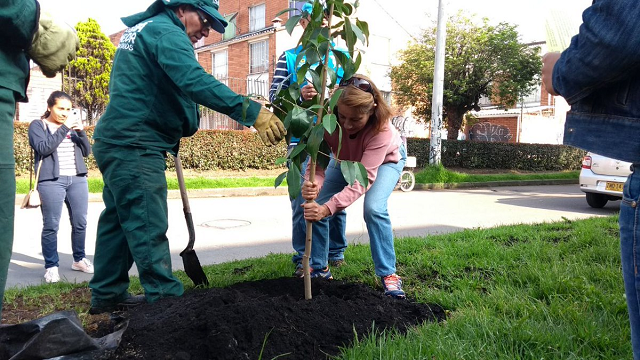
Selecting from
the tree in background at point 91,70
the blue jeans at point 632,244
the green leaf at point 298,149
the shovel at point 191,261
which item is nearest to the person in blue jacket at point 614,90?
the blue jeans at point 632,244

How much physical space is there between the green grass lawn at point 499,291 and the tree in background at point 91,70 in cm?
1520

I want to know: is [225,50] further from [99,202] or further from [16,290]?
[16,290]

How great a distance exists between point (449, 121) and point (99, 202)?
55.1 feet

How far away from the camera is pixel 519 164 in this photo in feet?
69.3

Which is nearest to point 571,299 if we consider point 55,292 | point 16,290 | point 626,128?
point 626,128

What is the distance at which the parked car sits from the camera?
9.14 meters

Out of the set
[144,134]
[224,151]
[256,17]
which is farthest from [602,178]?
[256,17]

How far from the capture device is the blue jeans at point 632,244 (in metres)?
1.34

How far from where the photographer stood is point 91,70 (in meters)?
17.7

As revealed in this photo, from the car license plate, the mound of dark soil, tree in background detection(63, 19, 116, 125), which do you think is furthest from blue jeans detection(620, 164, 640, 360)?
tree in background detection(63, 19, 116, 125)

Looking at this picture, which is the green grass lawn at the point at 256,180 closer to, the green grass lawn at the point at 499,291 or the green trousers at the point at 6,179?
the green grass lawn at the point at 499,291

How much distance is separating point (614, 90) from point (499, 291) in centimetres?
198

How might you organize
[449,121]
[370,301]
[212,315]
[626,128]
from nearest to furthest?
[626,128] → [212,315] → [370,301] → [449,121]

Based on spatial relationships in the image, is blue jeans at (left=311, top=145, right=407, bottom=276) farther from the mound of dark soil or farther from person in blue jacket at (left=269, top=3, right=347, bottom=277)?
the mound of dark soil
